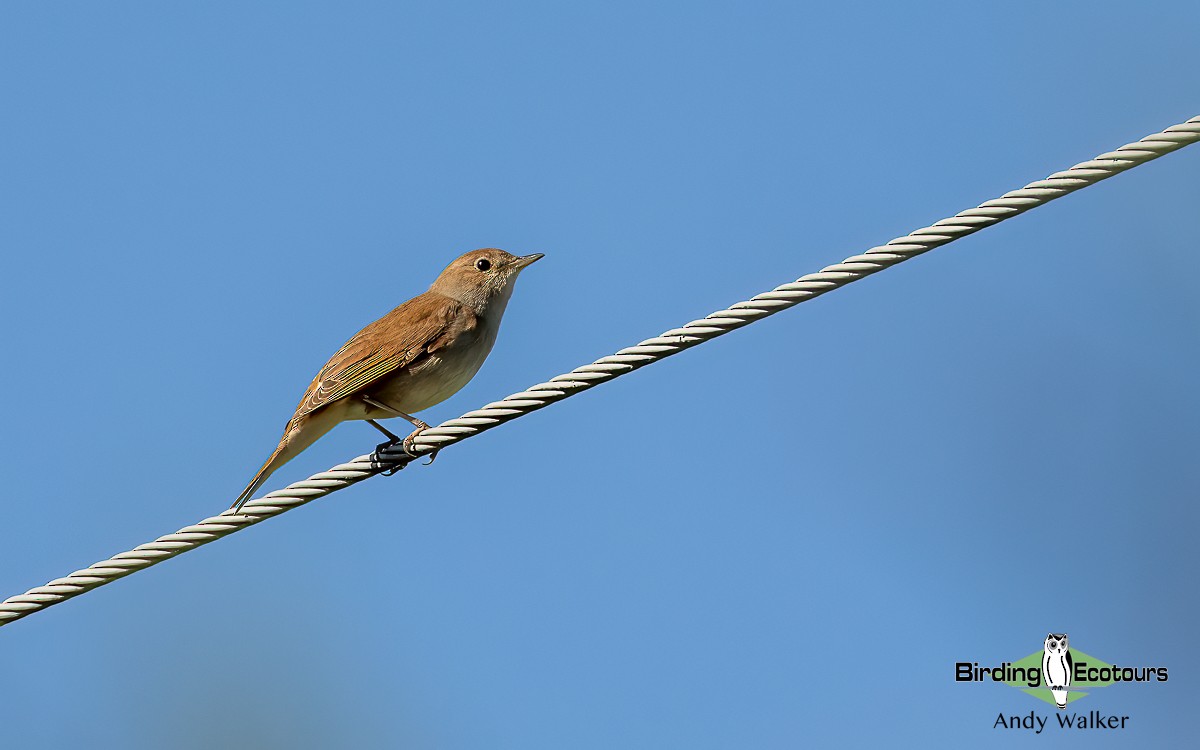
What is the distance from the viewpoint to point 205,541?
623 centimetres

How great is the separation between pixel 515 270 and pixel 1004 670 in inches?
170

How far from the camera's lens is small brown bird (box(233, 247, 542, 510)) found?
8.43 metres

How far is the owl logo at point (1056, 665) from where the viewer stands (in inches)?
336

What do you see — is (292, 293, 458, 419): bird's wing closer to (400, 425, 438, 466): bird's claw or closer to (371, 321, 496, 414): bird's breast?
(371, 321, 496, 414): bird's breast

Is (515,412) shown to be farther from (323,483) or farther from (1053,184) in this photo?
(1053,184)

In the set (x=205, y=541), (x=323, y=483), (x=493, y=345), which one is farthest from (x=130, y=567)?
(x=493, y=345)

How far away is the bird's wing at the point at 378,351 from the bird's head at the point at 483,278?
0.94 feet

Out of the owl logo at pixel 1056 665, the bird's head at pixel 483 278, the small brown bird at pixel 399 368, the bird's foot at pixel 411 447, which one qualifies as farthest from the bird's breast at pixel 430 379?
the owl logo at pixel 1056 665

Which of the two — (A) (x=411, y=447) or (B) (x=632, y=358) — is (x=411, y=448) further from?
(B) (x=632, y=358)

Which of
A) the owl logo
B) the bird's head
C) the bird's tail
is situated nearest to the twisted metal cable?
the bird's tail

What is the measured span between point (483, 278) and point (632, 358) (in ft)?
12.8

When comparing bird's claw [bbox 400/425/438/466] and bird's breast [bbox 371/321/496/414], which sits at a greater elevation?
bird's breast [bbox 371/321/496/414]

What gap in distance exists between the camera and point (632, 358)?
573 cm

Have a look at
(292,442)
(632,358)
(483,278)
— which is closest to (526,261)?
(483,278)
